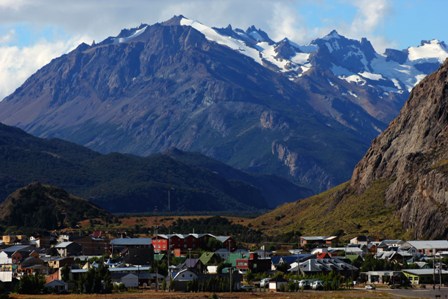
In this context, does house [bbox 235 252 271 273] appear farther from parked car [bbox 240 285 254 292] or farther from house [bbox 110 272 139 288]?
house [bbox 110 272 139 288]

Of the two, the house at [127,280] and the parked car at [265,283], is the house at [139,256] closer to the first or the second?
the house at [127,280]

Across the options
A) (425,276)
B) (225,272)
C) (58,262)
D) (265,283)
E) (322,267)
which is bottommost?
(265,283)

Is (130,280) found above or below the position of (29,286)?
above

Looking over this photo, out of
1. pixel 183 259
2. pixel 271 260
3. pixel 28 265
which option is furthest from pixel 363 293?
pixel 28 265

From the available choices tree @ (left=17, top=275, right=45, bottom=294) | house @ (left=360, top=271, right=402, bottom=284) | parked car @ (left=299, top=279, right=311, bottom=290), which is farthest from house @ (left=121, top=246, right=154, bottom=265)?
tree @ (left=17, top=275, right=45, bottom=294)

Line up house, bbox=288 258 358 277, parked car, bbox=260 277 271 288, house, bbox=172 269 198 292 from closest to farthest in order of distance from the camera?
house, bbox=172 269 198 292 < parked car, bbox=260 277 271 288 < house, bbox=288 258 358 277

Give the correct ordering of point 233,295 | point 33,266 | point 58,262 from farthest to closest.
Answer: point 58,262 → point 33,266 → point 233,295

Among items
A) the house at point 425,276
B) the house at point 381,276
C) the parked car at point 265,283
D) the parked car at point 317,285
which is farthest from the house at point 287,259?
the parked car at point 317,285

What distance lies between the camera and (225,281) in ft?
501

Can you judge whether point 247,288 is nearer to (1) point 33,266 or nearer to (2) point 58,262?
(2) point 58,262

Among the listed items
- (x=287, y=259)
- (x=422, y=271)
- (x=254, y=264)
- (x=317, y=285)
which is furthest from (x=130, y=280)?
(x=422, y=271)

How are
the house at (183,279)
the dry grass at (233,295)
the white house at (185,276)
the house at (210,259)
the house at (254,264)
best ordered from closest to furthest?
the dry grass at (233,295) < the house at (183,279) < the white house at (185,276) < the house at (254,264) < the house at (210,259)

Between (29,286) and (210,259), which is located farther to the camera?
(210,259)

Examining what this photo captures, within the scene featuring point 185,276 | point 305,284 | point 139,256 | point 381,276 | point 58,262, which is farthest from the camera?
point 139,256
